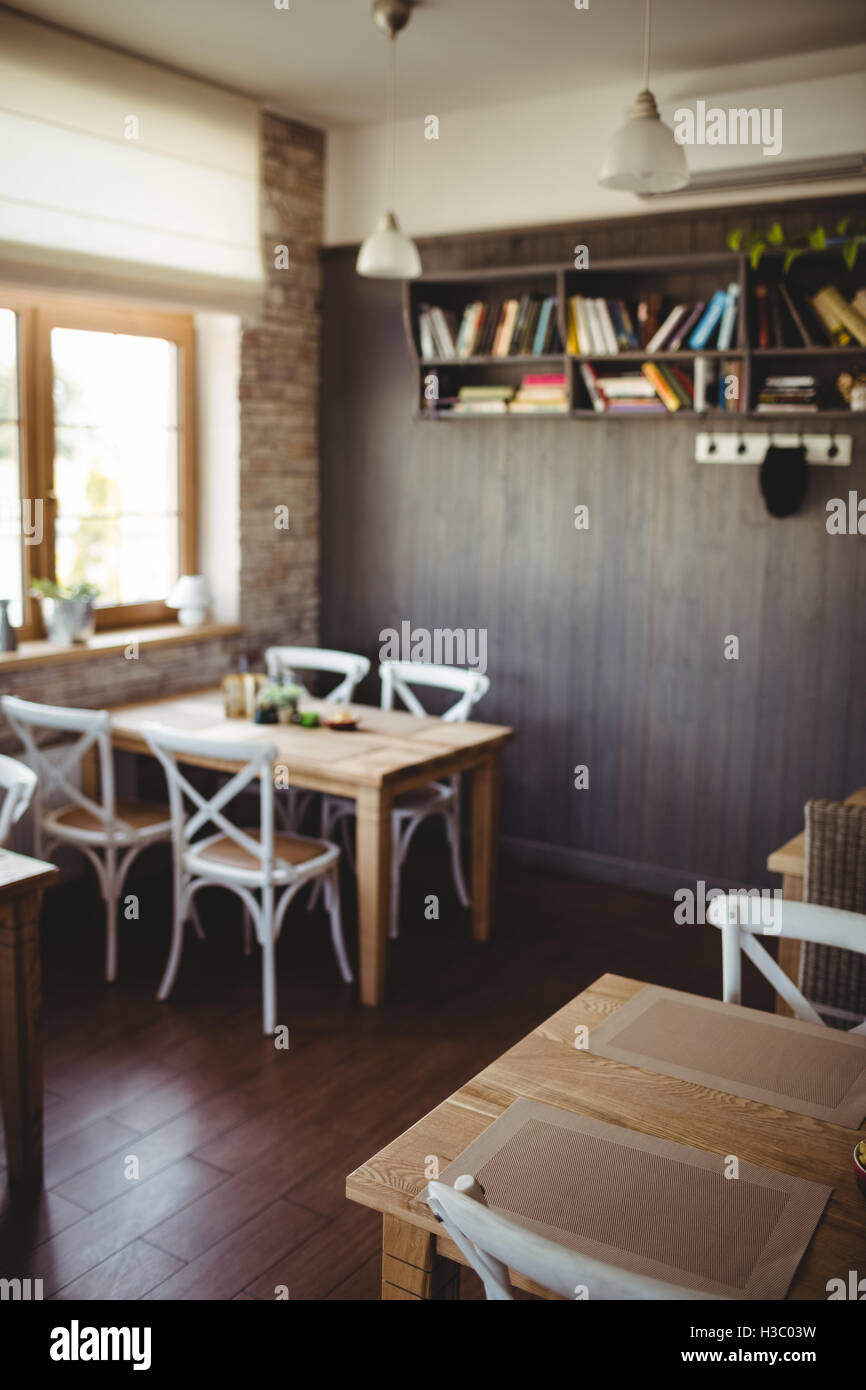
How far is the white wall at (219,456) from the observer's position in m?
5.00

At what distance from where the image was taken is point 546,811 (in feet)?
16.5

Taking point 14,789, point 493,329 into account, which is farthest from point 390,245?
point 14,789

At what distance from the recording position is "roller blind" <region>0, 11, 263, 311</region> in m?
3.98

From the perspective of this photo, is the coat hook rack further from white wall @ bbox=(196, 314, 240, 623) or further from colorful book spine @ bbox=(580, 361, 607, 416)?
white wall @ bbox=(196, 314, 240, 623)

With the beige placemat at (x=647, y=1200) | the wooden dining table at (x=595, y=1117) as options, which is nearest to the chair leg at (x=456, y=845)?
the wooden dining table at (x=595, y=1117)

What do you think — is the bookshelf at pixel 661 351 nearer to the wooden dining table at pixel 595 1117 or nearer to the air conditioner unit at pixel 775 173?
the air conditioner unit at pixel 775 173

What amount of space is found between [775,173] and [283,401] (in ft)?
7.33

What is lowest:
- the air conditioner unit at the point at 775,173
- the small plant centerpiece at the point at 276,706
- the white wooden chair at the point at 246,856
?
the white wooden chair at the point at 246,856

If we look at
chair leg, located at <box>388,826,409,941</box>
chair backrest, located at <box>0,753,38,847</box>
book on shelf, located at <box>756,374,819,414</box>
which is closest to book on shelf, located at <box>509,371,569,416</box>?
book on shelf, located at <box>756,374,819,414</box>

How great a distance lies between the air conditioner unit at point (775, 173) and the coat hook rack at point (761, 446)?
86cm

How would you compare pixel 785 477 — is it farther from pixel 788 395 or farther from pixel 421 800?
pixel 421 800

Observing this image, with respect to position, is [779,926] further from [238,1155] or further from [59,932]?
[59,932]
